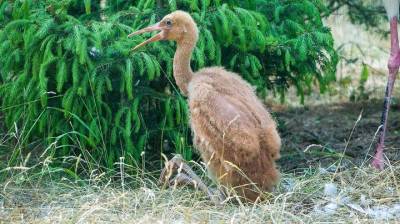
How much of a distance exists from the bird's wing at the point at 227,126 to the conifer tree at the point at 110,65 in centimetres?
57

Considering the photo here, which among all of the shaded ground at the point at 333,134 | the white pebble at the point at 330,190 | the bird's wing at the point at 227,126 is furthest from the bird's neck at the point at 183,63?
the white pebble at the point at 330,190

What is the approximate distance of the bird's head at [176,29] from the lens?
551 centimetres

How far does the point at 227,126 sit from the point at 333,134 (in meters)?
2.86

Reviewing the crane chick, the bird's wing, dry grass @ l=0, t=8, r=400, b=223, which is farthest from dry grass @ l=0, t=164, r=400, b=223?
the bird's wing

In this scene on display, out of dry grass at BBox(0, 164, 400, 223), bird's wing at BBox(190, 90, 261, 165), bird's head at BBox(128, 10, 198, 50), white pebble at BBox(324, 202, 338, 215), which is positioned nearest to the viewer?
dry grass at BBox(0, 164, 400, 223)

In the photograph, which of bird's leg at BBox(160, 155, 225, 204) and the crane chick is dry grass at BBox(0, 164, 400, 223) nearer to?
bird's leg at BBox(160, 155, 225, 204)

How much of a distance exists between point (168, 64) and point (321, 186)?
141 centimetres

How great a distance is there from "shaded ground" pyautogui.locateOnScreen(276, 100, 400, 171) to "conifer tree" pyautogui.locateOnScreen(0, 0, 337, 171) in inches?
30.5

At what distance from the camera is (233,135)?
5.05 meters

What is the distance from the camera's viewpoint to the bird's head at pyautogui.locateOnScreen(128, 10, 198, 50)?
18.1 feet

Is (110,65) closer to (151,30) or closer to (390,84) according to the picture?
(151,30)

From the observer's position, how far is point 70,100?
5.80 metres

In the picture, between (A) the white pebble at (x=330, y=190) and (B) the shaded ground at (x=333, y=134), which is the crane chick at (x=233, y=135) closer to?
(A) the white pebble at (x=330, y=190)

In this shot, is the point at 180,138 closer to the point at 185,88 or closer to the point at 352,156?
the point at 185,88
